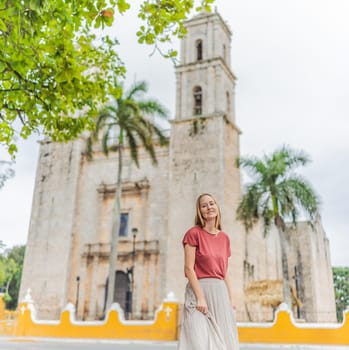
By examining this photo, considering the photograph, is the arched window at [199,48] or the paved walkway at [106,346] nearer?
the paved walkway at [106,346]

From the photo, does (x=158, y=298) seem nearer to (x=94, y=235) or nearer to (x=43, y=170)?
(x=94, y=235)

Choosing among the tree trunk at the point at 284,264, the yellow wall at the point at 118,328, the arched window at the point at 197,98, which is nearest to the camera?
the yellow wall at the point at 118,328

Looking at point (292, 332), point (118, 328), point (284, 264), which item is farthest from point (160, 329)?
point (284, 264)

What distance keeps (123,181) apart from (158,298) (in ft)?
19.9

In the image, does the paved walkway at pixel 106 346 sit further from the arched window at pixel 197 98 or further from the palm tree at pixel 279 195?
the arched window at pixel 197 98

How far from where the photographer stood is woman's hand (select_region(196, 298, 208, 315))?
2.63 m

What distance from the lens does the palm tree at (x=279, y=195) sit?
50.1 ft

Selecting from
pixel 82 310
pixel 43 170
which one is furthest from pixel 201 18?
pixel 82 310

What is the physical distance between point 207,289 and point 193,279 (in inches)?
4.7

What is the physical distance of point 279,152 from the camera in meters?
16.3

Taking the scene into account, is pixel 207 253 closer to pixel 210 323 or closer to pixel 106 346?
pixel 210 323

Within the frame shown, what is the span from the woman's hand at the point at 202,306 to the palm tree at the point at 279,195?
13159mm

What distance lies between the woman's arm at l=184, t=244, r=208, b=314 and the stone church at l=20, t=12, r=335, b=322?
16270mm

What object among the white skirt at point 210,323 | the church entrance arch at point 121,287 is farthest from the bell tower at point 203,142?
the white skirt at point 210,323
